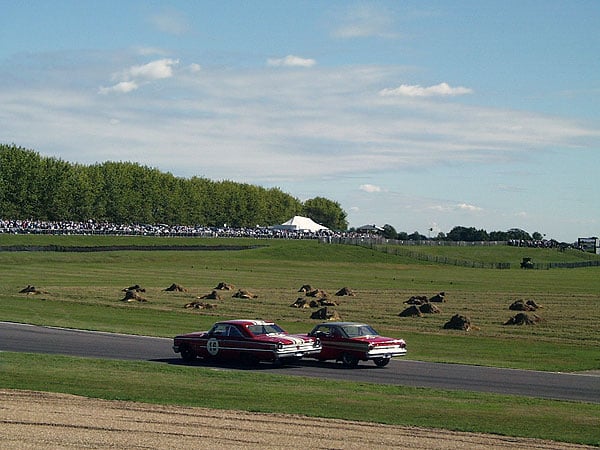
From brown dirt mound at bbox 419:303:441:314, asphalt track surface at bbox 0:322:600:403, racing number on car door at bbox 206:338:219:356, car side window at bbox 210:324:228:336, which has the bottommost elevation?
asphalt track surface at bbox 0:322:600:403

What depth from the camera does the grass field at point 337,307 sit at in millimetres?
28328

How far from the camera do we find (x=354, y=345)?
101 ft

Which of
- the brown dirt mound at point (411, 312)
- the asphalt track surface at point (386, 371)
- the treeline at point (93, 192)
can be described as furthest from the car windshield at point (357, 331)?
the treeline at point (93, 192)

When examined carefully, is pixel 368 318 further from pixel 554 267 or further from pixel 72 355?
pixel 554 267

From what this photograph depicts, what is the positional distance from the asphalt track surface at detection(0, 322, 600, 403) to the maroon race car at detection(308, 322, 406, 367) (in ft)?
1.11

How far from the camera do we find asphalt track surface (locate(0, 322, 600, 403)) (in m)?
26.3

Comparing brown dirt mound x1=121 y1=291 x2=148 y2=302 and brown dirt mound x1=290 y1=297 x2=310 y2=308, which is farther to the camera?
brown dirt mound x1=121 y1=291 x2=148 y2=302

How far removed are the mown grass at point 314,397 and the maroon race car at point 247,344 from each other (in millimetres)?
2078

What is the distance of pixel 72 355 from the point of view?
31906 mm

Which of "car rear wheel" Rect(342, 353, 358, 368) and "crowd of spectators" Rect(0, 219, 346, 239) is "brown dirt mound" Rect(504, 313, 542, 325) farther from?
"crowd of spectators" Rect(0, 219, 346, 239)

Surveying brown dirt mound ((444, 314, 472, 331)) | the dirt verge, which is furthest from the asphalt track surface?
brown dirt mound ((444, 314, 472, 331))

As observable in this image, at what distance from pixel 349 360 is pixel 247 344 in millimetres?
3410

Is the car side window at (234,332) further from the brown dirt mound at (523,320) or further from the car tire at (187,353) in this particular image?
the brown dirt mound at (523,320)

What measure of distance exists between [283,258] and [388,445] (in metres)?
108
